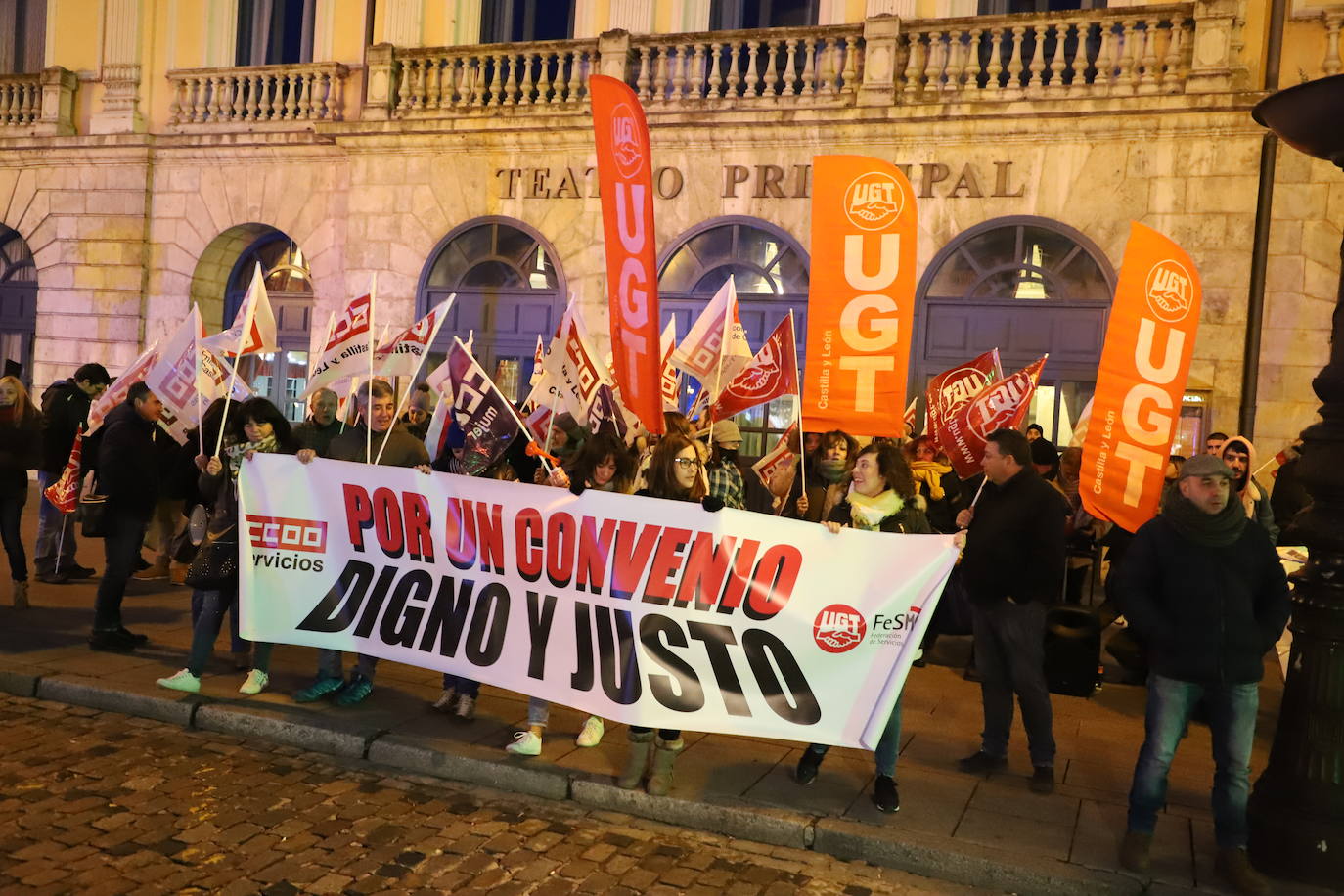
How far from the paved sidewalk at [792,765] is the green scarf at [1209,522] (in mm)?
1400

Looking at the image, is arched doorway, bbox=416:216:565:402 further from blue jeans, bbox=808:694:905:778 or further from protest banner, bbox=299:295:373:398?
blue jeans, bbox=808:694:905:778

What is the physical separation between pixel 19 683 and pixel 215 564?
1.45m

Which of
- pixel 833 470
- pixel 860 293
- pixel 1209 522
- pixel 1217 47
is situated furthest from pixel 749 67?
pixel 1209 522

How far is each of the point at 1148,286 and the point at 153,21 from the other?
15.9 metres

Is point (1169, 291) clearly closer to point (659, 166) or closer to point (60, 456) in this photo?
point (659, 166)

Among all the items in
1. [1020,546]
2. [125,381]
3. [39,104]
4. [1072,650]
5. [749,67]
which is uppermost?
[749,67]

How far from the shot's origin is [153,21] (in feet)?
54.1

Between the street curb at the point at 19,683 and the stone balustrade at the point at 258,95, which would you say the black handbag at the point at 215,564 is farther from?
the stone balustrade at the point at 258,95

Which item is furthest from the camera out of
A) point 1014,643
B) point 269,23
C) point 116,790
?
point 269,23

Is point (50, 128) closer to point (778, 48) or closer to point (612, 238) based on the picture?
point (778, 48)

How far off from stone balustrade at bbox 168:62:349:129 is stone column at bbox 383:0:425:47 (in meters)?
0.87

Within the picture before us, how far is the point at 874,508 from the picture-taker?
5.77 m

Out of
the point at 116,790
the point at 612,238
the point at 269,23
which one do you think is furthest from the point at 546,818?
the point at 269,23

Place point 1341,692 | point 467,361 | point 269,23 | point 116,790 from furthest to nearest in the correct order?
→ point 269,23, point 467,361, point 116,790, point 1341,692
